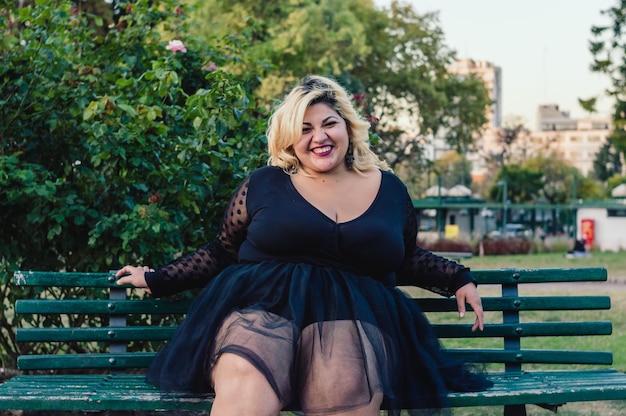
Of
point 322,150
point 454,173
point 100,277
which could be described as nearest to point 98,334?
point 100,277

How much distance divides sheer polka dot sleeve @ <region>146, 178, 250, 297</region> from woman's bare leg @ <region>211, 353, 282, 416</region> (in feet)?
2.30

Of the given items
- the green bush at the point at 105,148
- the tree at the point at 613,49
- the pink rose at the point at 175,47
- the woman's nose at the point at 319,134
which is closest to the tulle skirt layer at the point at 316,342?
the woman's nose at the point at 319,134

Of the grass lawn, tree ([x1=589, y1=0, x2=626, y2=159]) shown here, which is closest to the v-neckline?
the grass lawn

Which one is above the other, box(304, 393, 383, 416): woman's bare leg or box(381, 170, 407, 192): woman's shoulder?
box(381, 170, 407, 192): woman's shoulder

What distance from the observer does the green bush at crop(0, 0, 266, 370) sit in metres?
4.53

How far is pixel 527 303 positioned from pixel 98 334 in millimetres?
1838

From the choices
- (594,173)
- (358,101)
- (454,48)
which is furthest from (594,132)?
(358,101)

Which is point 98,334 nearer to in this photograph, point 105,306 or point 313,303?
point 105,306

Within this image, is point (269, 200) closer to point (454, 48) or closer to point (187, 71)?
point (187, 71)

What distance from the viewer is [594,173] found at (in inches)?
3546

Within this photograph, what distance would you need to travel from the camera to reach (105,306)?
13.0ft

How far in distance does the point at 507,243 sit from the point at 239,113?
2398 centimetres

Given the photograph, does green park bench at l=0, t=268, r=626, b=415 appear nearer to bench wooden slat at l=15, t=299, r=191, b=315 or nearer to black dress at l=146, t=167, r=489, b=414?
bench wooden slat at l=15, t=299, r=191, b=315

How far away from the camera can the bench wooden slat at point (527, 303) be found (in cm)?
393
